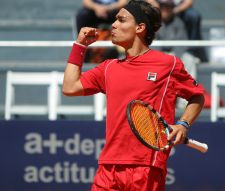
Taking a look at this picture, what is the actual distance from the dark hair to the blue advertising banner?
3136 millimetres

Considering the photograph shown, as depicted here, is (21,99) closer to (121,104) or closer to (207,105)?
(207,105)

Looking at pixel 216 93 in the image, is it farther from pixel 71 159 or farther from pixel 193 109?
pixel 193 109

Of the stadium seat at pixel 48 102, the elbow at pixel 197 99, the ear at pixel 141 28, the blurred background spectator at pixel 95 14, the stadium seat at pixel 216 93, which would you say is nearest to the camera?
the elbow at pixel 197 99

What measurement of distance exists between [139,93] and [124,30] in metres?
0.48

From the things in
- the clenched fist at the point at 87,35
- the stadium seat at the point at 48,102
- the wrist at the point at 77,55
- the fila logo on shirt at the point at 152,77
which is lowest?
the stadium seat at the point at 48,102

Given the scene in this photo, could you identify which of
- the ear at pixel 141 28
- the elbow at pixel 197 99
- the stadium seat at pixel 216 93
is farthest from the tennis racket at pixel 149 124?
the stadium seat at pixel 216 93

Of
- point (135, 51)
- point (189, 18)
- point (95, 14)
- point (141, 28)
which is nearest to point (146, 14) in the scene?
point (141, 28)

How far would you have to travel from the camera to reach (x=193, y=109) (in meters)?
5.30

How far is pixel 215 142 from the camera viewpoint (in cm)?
852

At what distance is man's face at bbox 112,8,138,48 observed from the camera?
212 inches

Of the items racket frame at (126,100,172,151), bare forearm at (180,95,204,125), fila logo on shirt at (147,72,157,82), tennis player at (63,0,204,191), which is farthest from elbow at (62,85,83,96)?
bare forearm at (180,95,204,125)

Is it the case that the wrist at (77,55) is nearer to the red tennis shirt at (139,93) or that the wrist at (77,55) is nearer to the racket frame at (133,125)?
the red tennis shirt at (139,93)

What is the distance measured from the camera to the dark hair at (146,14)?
214 inches

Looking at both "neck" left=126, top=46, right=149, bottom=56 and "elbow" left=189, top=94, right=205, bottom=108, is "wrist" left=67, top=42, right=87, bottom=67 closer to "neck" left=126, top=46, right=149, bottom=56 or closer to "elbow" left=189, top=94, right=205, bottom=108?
"neck" left=126, top=46, right=149, bottom=56
